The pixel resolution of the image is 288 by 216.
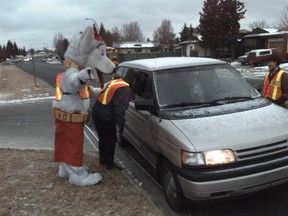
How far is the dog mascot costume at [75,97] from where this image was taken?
16.2 feet

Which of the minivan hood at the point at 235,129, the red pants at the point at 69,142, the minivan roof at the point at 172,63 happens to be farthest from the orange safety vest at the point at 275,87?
the red pants at the point at 69,142

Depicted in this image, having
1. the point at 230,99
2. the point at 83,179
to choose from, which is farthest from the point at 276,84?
the point at 83,179

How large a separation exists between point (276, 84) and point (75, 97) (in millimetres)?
3272

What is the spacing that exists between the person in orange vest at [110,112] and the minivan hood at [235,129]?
103 cm

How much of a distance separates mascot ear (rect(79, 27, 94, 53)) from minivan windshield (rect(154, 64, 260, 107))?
1.02 meters

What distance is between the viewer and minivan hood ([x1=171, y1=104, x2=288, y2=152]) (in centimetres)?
386

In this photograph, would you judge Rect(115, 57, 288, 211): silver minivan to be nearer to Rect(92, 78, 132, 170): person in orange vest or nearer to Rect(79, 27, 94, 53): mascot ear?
Rect(92, 78, 132, 170): person in orange vest

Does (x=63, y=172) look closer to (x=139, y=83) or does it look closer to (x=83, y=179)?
(x=83, y=179)

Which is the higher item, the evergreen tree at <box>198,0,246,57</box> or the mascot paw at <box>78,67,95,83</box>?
the evergreen tree at <box>198,0,246,57</box>

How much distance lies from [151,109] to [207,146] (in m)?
1.31

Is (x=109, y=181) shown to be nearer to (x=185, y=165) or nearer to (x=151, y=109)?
(x=151, y=109)

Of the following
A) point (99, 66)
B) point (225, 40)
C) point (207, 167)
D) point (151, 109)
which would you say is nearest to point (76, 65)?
point (99, 66)

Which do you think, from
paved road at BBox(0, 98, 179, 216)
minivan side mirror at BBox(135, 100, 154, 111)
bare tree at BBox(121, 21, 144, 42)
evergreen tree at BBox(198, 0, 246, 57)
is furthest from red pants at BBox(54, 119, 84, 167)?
bare tree at BBox(121, 21, 144, 42)

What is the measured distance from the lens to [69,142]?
199 inches
